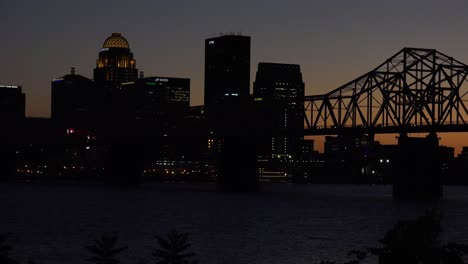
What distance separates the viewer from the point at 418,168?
11100cm

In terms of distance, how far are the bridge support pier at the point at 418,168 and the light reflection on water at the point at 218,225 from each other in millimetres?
8320

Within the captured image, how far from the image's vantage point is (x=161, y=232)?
208ft

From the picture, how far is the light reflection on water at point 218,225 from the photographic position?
4991cm

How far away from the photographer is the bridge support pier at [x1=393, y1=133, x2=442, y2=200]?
109m

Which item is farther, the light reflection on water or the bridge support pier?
the bridge support pier

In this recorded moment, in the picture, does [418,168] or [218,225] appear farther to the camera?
[418,168]

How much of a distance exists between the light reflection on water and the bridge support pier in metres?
8.32

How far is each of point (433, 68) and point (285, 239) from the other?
Answer: 213ft

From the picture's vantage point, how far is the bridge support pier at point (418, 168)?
10925 cm

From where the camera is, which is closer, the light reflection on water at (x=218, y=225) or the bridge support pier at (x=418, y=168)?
the light reflection on water at (x=218, y=225)

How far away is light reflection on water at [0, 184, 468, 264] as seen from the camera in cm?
4991

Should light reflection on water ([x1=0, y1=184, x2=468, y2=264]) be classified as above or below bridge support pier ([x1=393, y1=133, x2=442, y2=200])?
below

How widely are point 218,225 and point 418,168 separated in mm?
46566

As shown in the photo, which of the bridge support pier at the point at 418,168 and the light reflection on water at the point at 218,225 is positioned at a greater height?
the bridge support pier at the point at 418,168
